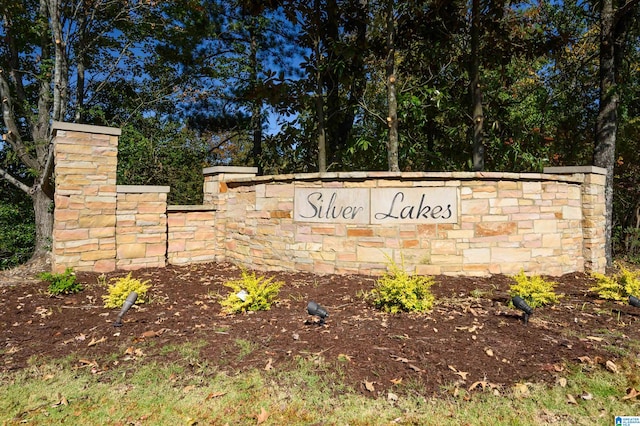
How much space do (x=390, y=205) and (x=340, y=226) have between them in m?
0.87

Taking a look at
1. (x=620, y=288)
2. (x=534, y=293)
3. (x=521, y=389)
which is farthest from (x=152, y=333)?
(x=620, y=288)

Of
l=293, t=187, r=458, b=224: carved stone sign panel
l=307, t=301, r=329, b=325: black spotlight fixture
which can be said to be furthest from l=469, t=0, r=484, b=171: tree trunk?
l=307, t=301, r=329, b=325: black spotlight fixture

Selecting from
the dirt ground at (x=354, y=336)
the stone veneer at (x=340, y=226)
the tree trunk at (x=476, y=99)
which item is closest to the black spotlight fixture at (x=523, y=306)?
the dirt ground at (x=354, y=336)

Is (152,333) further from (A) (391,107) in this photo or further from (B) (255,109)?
(B) (255,109)

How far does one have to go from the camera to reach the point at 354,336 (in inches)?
153

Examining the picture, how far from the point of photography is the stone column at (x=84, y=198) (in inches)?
257

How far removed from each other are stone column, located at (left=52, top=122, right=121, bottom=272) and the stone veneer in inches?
0.6

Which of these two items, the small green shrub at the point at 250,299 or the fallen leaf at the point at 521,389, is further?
the small green shrub at the point at 250,299

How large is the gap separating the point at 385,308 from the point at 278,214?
9.61 feet

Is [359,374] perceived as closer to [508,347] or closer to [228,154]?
[508,347]

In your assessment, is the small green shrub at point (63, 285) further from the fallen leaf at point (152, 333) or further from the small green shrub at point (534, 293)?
the small green shrub at point (534, 293)

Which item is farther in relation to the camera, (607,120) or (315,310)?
(607,120)

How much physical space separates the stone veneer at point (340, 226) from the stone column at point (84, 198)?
2 cm

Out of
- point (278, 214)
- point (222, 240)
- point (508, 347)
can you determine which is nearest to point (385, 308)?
point (508, 347)
